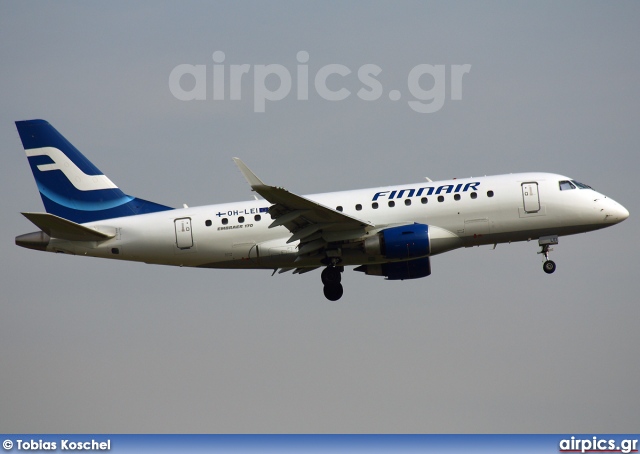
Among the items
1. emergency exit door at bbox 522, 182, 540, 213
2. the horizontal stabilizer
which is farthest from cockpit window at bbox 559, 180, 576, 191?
the horizontal stabilizer

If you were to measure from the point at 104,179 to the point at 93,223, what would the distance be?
2.66 metres

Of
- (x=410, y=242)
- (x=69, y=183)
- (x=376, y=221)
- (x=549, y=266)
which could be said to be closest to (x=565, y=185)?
(x=549, y=266)

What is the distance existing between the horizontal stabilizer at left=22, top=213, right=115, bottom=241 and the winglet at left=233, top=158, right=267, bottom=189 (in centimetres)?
850

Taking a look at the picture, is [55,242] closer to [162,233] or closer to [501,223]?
[162,233]

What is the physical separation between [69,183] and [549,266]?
2178cm

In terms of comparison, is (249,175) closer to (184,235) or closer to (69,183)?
(184,235)

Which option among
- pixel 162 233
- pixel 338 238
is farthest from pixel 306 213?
pixel 162 233

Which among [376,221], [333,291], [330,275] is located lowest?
[333,291]

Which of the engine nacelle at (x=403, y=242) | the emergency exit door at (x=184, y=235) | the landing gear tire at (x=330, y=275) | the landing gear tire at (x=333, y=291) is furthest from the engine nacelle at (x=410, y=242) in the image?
the emergency exit door at (x=184, y=235)

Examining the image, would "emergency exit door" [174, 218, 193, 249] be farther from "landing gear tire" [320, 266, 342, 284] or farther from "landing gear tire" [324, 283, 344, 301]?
"landing gear tire" [324, 283, 344, 301]

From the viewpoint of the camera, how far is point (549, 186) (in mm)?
47281

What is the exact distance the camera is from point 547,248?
47.9m

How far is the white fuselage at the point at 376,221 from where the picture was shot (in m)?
46.7

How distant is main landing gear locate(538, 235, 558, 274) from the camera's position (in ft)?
156
